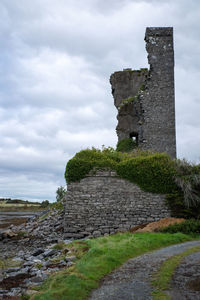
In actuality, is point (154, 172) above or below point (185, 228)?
above

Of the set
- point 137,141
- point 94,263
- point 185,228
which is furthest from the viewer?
point 137,141

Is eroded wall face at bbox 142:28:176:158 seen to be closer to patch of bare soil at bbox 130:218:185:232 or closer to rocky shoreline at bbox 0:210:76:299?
patch of bare soil at bbox 130:218:185:232

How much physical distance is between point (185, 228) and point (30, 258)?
7.35m

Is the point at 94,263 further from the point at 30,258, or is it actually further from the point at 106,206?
the point at 106,206

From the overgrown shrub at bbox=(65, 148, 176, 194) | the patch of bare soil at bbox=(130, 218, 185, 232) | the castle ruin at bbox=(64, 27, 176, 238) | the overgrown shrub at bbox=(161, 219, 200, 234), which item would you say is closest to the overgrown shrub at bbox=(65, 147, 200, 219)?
the overgrown shrub at bbox=(65, 148, 176, 194)

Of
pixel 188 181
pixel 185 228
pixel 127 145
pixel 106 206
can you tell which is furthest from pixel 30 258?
pixel 127 145

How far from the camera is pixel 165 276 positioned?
289 inches

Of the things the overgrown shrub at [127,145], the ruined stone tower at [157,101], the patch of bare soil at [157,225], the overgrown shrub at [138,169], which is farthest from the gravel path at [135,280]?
the overgrown shrub at [127,145]

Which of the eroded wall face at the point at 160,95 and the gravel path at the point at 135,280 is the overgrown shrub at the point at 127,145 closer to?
the eroded wall face at the point at 160,95

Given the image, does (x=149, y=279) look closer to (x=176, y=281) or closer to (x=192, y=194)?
(x=176, y=281)

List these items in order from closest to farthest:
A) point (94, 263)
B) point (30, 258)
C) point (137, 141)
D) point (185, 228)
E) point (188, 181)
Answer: point (94, 263), point (30, 258), point (185, 228), point (188, 181), point (137, 141)

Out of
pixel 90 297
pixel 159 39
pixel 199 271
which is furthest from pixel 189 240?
pixel 159 39

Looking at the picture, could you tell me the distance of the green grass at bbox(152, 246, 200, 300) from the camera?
20.0 feet

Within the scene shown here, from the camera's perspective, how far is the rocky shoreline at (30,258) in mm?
7854
